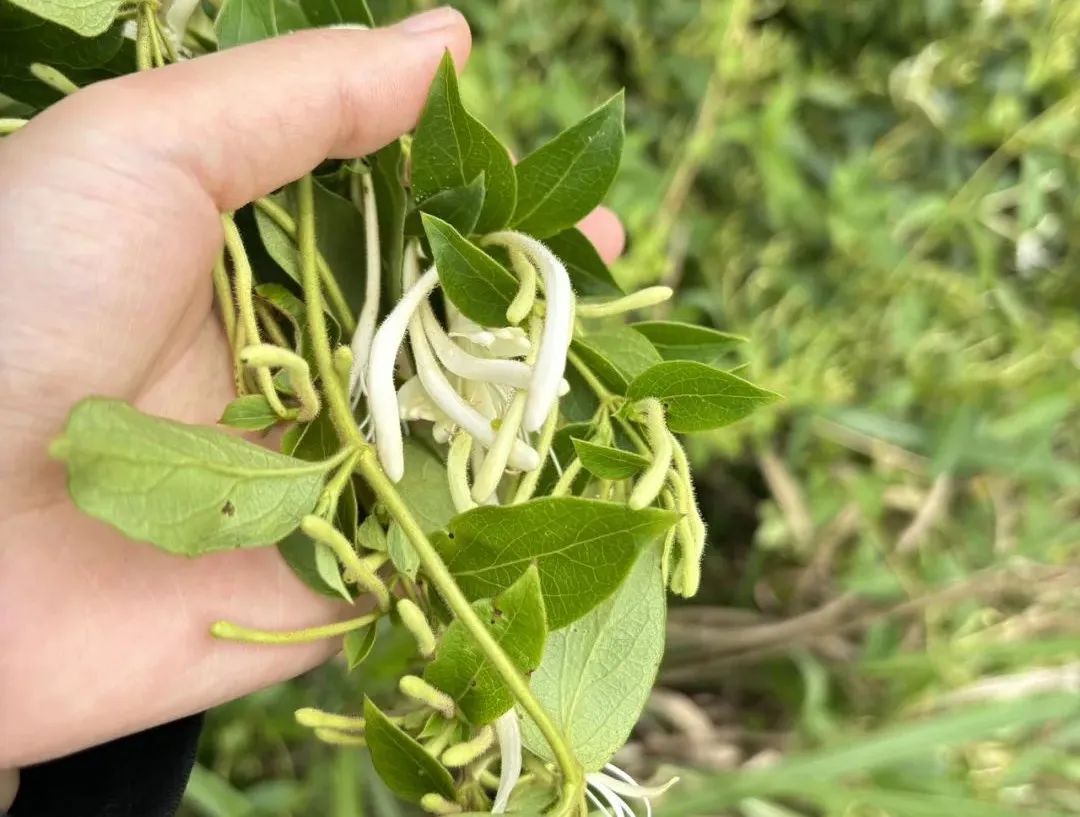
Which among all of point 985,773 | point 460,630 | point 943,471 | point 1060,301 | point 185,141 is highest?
point 185,141

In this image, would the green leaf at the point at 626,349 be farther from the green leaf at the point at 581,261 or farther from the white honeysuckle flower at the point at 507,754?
the white honeysuckle flower at the point at 507,754

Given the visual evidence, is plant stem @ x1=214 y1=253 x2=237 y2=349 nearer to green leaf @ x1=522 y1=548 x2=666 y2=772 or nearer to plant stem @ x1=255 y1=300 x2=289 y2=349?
plant stem @ x1=255 y1=300 x2=289 y2=349

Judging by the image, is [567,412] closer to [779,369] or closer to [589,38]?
[779,369]

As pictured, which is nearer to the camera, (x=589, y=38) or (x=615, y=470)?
(x=615, y=470)

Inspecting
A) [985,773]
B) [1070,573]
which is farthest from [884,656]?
[1070,573]

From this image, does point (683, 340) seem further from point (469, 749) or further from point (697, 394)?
point (469, 749)

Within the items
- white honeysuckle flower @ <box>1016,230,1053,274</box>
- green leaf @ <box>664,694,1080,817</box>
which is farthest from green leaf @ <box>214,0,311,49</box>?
white honeysuckle flower @ <box>1016,230,1053,274</box>
